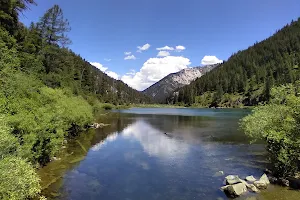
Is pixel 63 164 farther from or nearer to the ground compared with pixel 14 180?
nearer to the ground

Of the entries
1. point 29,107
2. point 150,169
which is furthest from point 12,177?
point 150,169

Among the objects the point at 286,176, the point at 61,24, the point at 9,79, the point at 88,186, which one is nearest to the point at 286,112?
the point at 286,176

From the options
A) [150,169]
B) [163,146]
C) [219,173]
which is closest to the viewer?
[219,173]

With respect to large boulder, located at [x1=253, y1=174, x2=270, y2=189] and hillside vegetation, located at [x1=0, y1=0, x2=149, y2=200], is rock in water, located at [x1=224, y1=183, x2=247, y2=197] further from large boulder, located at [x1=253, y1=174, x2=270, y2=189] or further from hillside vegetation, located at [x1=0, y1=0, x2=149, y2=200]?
hillside vegetation, located at [x1=0, y1=0, x2=149, y2=200]

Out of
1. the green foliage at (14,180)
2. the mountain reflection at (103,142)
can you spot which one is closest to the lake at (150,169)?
the mountain reflection at (103,142)

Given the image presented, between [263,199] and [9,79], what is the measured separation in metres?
33.5

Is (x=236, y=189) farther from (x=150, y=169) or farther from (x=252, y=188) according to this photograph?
(x=150, y=169)

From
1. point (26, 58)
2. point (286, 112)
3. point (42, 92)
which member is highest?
point (26, 58)

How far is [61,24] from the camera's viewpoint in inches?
2623

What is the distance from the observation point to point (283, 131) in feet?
89.1

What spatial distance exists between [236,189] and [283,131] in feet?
28.3

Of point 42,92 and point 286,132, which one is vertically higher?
point 42,92

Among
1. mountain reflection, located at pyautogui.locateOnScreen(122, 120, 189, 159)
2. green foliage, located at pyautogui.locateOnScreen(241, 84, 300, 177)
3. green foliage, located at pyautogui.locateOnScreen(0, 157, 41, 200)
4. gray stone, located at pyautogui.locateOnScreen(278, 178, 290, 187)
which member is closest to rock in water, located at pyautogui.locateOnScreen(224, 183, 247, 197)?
gray stone, located at pyautogui.locateOnScreen(278, 178, 290, 187)

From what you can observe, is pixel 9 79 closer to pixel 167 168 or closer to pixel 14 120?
pixel 14 120
